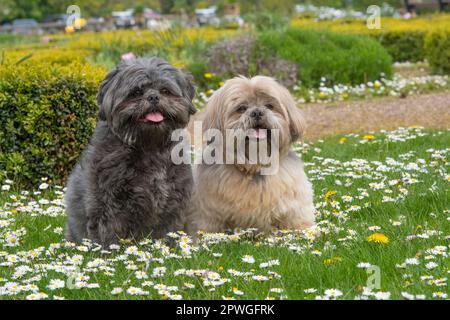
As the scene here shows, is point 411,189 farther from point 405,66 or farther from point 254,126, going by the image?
point 405,66

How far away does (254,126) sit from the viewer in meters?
5.36

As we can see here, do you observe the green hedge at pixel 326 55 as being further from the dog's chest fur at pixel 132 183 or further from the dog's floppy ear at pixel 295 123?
the dog's chest fur at pixel 132 183

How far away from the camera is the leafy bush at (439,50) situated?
15.4 meters

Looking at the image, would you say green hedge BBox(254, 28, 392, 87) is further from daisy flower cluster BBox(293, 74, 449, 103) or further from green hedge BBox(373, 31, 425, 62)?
green hedge BBox(373, 31, 425, 62)

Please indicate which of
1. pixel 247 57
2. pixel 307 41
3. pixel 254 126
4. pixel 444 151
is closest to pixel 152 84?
pixel 254 126

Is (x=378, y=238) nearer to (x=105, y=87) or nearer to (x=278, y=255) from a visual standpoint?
(x=278, y=255)

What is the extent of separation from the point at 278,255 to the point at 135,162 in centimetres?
120

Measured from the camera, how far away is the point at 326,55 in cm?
1409

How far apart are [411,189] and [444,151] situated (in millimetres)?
1522

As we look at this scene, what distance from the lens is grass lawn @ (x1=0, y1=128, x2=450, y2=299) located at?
4.16 metres

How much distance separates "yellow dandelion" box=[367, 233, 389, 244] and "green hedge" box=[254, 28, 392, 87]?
348 inches

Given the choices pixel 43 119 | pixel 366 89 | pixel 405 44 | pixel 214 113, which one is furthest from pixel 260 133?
pixel 405 44

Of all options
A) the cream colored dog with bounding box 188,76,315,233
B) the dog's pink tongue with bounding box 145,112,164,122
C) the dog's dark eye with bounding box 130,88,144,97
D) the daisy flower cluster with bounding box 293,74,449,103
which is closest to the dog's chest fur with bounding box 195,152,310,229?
the cream colored dog with bounding box 188,76,315,233
